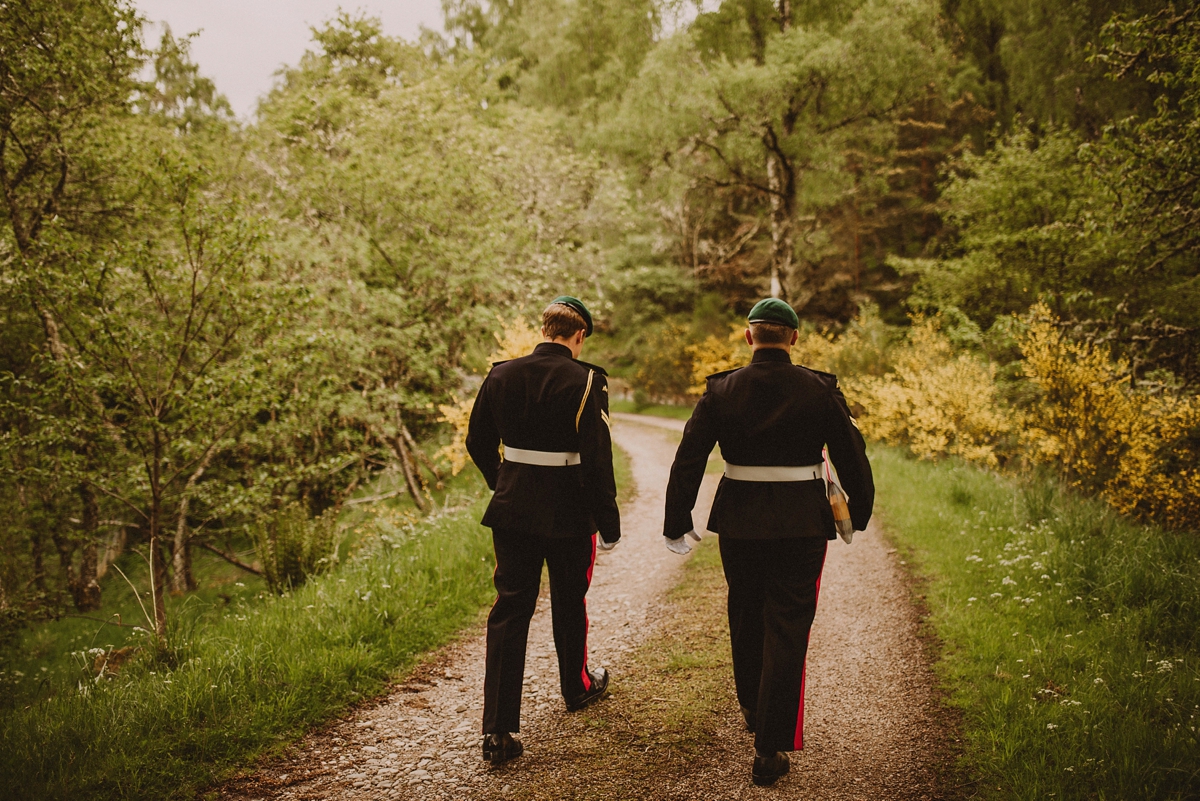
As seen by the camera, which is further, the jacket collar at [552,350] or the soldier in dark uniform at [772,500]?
the jacket collar at [552,350]

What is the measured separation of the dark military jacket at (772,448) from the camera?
111 inches

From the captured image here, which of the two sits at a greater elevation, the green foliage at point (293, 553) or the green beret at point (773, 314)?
the green beret at point (773, 314)

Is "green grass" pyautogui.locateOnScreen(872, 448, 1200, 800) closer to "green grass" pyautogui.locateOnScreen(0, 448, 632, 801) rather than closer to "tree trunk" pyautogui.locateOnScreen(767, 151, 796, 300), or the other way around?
"green grass" pyautogui.locateOnScreen(0, 448, 632, 801)

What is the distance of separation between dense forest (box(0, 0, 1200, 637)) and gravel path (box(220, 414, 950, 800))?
8.58 ft

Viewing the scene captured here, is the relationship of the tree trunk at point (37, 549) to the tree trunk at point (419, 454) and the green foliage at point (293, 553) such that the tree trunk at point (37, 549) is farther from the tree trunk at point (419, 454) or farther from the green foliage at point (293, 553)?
the green foliage at point (293, 553)

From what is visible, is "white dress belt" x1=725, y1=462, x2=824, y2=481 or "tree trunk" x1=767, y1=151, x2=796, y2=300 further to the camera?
"tree trunk" x1=767, y1=151, x2=796, y2=300

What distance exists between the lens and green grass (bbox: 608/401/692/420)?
20.0 metres

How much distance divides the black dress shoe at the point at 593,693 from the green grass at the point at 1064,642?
73.6 inches

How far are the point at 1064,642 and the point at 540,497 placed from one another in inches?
134

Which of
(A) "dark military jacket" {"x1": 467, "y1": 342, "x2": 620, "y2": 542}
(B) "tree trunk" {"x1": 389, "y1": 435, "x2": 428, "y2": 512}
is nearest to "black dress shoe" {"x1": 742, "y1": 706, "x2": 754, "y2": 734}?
(A) "dark military jacket" {"x1": 467, "y1": 342, "x2": 620, "y2": 542}

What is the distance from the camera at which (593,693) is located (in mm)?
3504

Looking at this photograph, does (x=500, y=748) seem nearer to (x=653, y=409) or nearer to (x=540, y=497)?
(x=540, y=497)

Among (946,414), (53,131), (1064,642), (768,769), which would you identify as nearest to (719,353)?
(946,414)

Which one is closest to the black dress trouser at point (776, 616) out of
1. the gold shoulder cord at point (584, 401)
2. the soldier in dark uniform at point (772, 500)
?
the soldier in dark uniform at point (772, 500)
